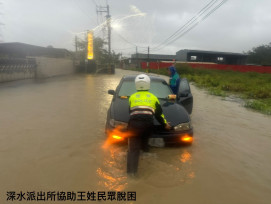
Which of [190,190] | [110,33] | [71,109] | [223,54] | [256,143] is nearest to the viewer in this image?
[190,190]

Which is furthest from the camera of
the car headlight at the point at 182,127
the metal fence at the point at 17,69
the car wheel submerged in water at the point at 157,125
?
the metal fence at the point at 17,69

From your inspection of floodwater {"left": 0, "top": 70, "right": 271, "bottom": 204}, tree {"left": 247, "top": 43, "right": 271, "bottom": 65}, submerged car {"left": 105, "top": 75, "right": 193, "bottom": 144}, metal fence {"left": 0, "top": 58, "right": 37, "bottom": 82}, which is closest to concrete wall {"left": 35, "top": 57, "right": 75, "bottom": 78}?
metal fence {"left": 0, "top": 58, "right": 37, "bottom": 82}


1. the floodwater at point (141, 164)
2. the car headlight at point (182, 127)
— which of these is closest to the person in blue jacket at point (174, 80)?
the floodwater at point (141, 164)

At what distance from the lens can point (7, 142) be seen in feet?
16.5

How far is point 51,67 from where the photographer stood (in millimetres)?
26625

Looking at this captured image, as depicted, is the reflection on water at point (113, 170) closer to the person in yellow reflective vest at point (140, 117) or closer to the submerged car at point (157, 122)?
the person in yellow reflective vest at point (140, 117)

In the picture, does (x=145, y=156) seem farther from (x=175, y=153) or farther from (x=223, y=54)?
(x=223, y=54)

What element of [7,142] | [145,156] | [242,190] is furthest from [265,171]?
[7,142]

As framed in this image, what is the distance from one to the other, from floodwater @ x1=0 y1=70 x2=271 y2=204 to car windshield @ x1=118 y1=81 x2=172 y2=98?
118 cm

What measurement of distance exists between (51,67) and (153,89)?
23290mm

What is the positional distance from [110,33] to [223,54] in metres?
32.0

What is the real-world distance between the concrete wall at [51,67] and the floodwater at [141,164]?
59.2 feet

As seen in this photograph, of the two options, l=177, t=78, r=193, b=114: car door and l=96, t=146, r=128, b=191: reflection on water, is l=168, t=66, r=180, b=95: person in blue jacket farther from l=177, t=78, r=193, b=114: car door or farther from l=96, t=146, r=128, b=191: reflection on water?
l=96, t=146, r=128, b=191: reflection on water

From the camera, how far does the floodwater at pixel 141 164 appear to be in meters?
3.34
